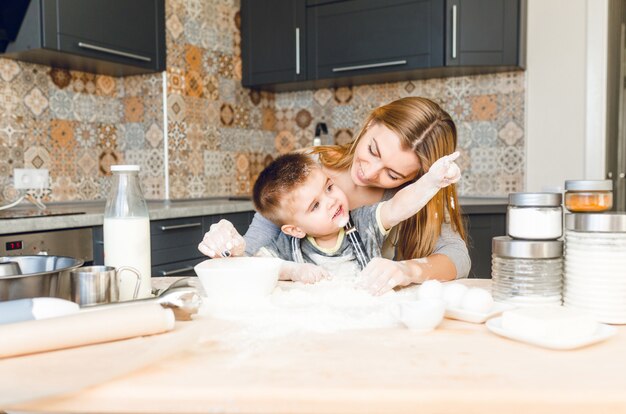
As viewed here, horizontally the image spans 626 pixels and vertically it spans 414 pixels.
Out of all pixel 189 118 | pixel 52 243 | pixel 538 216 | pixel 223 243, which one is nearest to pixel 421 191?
pixel 538 216

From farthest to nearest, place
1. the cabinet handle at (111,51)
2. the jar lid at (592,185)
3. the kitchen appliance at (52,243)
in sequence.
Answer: the cabinet handle at (111,51) < the kitchen appliance at (52,243) < the jar lid at (592,185)

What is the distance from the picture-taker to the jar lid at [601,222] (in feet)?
2.93

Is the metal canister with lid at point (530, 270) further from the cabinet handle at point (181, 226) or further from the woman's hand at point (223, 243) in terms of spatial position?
the cabinet handle at point (181, 226)

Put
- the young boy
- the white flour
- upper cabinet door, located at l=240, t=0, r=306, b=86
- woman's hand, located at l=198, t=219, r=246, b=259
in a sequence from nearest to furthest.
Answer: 1. the white flour
2. woman's hand, located at l=198, t=219, r=246, b=259
3. the young boy
4. upper cabinet door, located at l=240, t=0, r=306, b=86

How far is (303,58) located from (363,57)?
402 mm

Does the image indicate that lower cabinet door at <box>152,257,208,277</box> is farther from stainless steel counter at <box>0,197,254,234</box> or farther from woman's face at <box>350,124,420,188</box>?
woman's face at <box>350,124,420,188</box>

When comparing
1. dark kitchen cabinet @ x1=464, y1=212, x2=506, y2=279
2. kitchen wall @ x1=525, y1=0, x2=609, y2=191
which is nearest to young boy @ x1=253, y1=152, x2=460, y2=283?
dark kitchen cabinet @ x1=464, y1=212, x2=506, y2=279

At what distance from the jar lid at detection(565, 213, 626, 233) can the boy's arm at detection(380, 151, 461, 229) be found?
0.26 m

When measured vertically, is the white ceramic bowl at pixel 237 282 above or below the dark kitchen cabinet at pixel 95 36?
below

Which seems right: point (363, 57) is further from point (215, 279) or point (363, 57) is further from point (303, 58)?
point (215, 279)

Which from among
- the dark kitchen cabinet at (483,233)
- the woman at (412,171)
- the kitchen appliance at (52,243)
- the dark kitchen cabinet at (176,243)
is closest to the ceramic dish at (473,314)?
the woman at (412,171)

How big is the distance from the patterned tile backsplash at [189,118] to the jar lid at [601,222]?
2517mm

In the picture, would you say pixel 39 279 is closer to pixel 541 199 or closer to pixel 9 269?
pixel 9 269

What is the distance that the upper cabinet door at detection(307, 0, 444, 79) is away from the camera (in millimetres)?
3164
